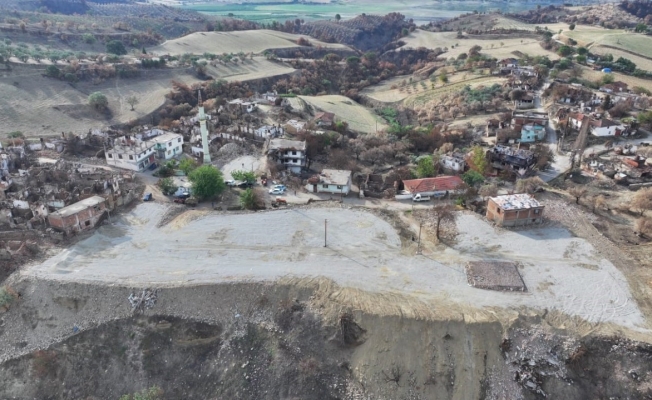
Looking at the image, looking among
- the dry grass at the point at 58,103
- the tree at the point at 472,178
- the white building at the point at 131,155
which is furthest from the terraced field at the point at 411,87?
the white building at the point at 131,155

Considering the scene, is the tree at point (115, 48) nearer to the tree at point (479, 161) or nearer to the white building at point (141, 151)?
the white building at point (141, 151)

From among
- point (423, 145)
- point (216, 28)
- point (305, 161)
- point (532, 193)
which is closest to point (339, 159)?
point (305, 161)

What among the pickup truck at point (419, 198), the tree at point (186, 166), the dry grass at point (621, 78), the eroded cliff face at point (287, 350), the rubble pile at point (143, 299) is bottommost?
the eroded cliff face at point (287, 350)

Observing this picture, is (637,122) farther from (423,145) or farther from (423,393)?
(423,393)

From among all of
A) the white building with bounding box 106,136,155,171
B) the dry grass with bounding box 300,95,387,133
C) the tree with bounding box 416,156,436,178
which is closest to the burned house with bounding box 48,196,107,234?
the white building with bounding box 106,136,155,171

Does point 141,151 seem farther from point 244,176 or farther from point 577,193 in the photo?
point 577,193

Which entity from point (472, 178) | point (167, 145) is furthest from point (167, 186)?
point (472, 178)
